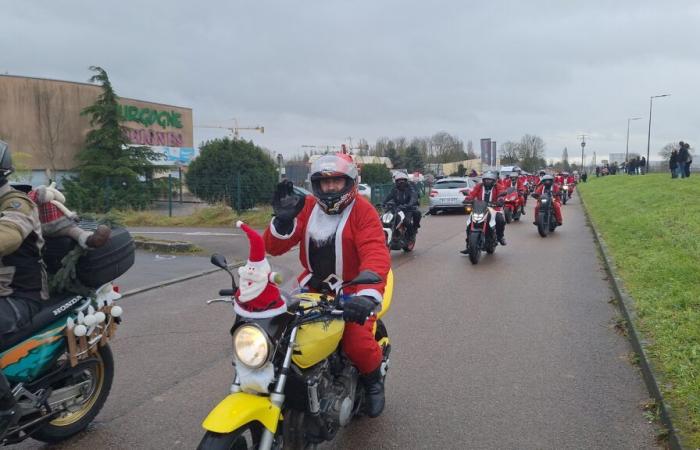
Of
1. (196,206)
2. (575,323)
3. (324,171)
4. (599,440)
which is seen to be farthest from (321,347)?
(196,206)

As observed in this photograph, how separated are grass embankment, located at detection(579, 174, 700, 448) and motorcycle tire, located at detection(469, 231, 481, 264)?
2.43 meters

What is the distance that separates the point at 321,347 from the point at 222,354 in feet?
9.56

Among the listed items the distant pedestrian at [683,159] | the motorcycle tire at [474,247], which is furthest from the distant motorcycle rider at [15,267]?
the distant pedestrian at [683,159]

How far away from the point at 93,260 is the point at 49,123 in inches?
1077

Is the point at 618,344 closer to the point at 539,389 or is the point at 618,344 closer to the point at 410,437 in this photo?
the point at 539,389

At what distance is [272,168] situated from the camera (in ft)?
77.5

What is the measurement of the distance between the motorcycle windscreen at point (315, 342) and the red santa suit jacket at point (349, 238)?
440 millimetres

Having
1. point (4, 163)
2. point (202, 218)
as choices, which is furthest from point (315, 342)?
point (202, 218)

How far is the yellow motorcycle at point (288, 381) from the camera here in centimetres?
267

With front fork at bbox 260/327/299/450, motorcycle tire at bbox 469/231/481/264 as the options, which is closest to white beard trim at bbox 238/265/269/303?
front fork at bbox 260/327/299/450

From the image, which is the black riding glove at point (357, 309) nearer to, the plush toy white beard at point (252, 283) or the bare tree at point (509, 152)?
the plush toy white beard at point (252, 283)

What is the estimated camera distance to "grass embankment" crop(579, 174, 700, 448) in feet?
14.1

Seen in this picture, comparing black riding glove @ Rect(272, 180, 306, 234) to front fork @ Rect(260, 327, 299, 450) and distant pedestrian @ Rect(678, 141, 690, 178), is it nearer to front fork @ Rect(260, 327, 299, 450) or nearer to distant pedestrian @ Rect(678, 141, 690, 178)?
front fork @ Rect(260, 327, 299, 450)

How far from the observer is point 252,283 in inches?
108
